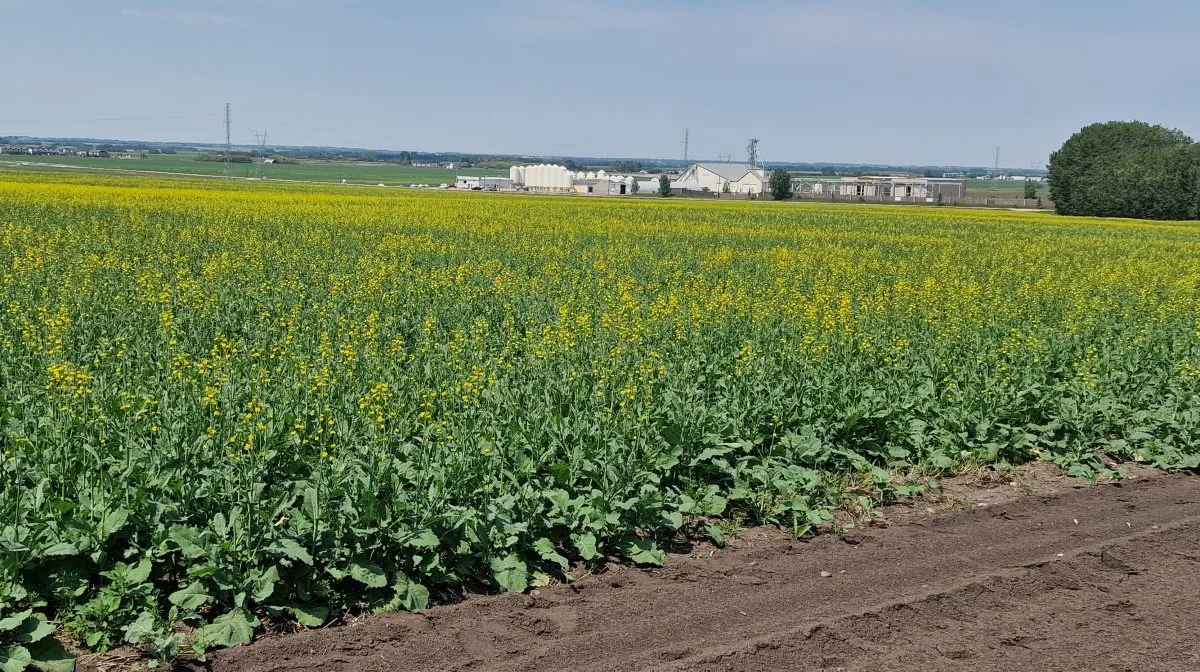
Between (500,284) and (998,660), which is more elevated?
(500,284)

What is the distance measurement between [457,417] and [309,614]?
289 centimetres

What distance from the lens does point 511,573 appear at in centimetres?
646

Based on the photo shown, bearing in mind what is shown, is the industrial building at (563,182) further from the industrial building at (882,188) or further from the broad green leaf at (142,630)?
the broad green leaf at (142,630)

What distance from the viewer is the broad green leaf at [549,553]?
667 cm

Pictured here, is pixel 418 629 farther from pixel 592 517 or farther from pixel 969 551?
pixel 969 551

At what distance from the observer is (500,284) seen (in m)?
18.2

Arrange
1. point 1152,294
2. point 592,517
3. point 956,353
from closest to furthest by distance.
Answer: point 592,517, point 956,353, point 1152,294

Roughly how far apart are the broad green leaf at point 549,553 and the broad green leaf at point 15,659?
3019 mm

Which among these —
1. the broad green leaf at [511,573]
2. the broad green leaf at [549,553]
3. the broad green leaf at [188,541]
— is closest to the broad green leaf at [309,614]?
the broad green leaf at [188,541]

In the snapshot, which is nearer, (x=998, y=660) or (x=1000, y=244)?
(x=998, y=660)

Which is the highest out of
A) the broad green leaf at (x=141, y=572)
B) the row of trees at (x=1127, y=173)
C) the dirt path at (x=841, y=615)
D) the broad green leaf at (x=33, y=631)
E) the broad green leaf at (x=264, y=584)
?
the row of trees at (x=1127, y=173)

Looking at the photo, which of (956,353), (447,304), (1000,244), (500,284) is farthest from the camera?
(1000,244)

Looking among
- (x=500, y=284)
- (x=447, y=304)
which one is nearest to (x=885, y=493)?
(x=447, y=304)

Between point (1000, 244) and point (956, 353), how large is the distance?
27.4 meters
